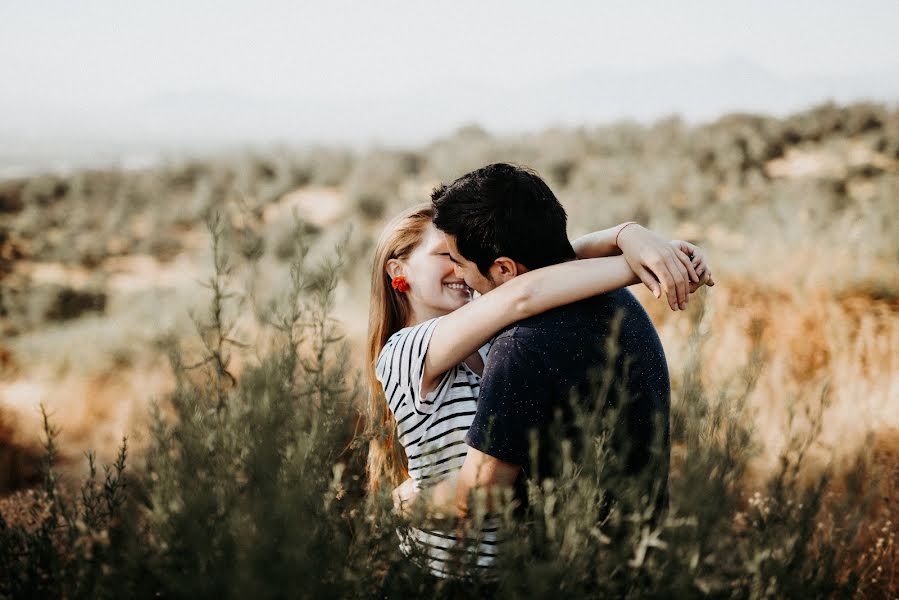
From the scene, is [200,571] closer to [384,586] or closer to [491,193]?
[384,586]

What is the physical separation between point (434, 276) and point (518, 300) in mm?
674

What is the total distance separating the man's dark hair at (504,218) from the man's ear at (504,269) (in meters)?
0.01

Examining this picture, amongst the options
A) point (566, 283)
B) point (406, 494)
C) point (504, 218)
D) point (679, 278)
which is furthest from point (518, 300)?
point (406, 494)

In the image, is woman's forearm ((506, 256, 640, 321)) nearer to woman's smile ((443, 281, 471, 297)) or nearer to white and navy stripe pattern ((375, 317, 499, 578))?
white and navy stripe pattern ((375, 317, 499, 578))

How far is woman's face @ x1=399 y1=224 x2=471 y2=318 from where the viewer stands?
2445mm

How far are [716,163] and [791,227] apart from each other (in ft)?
21.8

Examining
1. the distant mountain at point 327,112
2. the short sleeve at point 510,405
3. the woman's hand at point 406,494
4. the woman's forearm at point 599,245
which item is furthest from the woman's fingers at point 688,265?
the distant mountain at point 327,112

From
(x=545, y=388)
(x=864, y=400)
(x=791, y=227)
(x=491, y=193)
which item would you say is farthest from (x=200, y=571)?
(x=791, y=227)

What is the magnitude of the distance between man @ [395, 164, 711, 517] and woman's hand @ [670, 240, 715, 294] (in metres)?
0.05

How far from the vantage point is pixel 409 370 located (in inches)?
78.2

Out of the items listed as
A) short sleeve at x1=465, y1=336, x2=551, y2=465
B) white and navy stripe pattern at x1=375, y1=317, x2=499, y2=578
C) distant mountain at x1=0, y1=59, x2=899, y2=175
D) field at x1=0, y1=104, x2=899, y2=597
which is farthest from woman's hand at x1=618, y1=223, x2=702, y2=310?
distant mountain at x1=0, y1=59, x2=899, y2=175

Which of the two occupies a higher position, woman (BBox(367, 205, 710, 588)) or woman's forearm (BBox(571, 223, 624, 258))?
woman's forearm (BBox(571, 223, 624, 258))

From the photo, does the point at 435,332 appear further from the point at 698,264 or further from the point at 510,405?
the point at 698,264

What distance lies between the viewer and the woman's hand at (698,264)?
2.05 metres
